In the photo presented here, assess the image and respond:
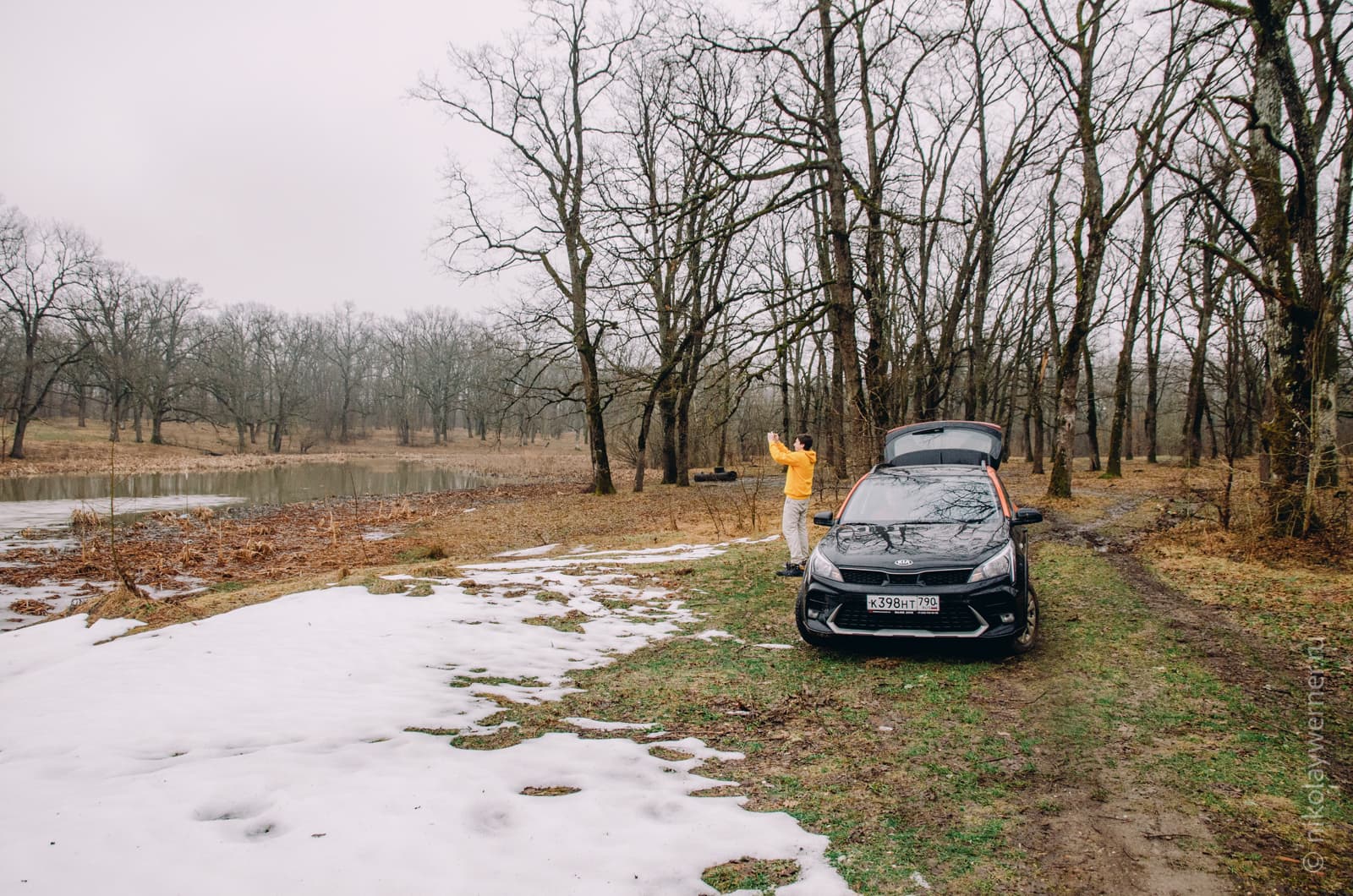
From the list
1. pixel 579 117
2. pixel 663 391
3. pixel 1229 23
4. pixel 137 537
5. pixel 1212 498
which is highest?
pixel 579 117

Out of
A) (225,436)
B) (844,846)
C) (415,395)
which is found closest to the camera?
(844,846)

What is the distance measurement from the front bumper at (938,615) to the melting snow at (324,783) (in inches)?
78.7

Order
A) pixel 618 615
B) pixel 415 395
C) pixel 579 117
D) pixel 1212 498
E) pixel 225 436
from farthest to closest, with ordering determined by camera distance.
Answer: pixel 415 395 < pixel 225 436 < pixel 579 117 < pixel 1212 498 < pixel 618 615

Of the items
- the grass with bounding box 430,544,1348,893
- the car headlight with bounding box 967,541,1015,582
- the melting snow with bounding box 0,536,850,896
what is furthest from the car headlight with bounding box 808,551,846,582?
the melting snow with bounding box 0,536,850,896

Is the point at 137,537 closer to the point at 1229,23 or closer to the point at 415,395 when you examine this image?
the point at 1229,23

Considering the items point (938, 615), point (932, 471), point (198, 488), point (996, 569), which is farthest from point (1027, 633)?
point (198, 488)

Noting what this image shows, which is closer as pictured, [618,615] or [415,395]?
[618,615]

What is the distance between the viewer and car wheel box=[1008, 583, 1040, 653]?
571 cm

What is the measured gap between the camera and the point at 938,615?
5.52m

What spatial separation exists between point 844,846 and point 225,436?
7634 centimetres

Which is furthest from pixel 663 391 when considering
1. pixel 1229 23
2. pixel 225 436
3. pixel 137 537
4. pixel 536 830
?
pixel 225 436

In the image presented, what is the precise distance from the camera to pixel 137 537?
16031mm

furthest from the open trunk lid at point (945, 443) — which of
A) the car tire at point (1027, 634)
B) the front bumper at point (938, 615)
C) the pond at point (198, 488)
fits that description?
the pond at point (198, 488)

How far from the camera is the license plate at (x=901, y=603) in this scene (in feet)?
18.1
